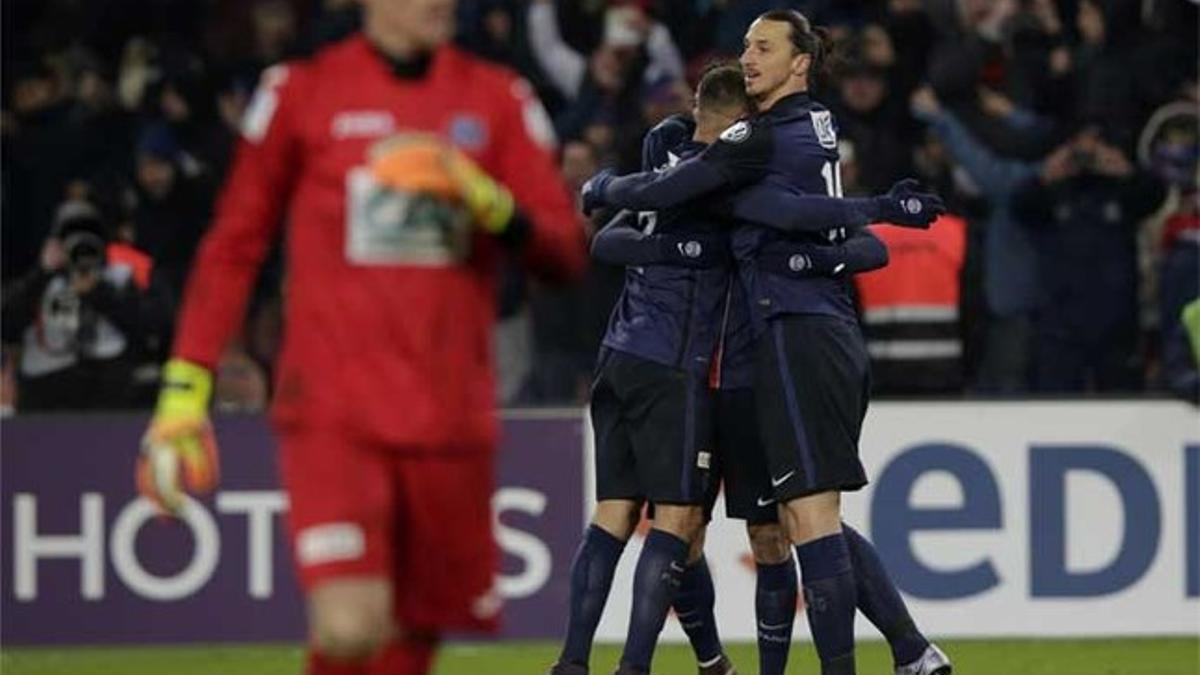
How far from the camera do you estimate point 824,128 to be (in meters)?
10.1

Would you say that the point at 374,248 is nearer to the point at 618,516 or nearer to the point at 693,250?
the point at 693,250

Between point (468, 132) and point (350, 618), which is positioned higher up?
point (468, 132)

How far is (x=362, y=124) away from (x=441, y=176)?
38 centimetres

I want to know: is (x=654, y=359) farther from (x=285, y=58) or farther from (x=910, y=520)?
(x=285, y=58)

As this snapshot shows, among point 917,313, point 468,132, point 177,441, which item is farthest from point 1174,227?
point 177,441

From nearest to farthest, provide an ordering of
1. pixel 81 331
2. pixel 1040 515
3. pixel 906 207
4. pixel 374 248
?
pixel 374 248 → pixel 906 207 → pixel 1040 515 → pixel 81 331

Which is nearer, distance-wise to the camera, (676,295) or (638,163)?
(676,295)

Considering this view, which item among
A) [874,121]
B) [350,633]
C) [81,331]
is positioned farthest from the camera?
[874,121]

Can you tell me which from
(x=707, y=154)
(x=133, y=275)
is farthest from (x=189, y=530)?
(x=707, y=154)

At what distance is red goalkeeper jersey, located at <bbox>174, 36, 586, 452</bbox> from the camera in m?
7.19

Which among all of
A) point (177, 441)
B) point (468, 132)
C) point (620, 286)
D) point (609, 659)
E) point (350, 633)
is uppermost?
point (468, 132)

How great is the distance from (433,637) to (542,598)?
22.5 feet

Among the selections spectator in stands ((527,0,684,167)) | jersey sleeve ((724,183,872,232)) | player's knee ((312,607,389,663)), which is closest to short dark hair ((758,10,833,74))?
jersey sleeve ((724,183,872,232))

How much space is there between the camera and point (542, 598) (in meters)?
14.1
